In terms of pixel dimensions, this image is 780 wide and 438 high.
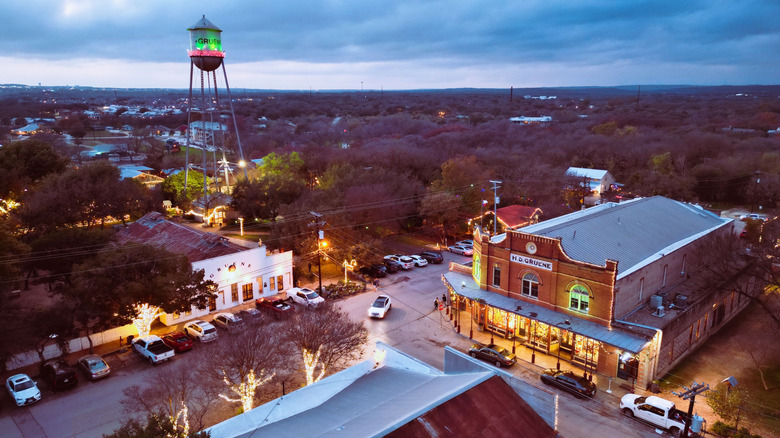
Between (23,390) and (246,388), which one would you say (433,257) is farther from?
(23,390)

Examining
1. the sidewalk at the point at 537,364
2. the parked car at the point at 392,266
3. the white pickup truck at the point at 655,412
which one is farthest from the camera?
the parked car at the point at 392,266

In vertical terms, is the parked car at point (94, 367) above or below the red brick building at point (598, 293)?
below

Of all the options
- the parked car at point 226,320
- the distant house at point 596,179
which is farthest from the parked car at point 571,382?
the distant house at point 596,179

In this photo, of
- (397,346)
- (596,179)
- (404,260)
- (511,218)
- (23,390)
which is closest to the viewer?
(23,390)

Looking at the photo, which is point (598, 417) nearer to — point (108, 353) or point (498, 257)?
point (498, 257)

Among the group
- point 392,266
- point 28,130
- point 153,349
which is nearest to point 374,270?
point 392,266

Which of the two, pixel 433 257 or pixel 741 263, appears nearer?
pixel 741 263

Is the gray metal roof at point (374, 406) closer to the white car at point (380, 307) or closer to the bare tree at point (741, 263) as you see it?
the white car at point (380, 307)
